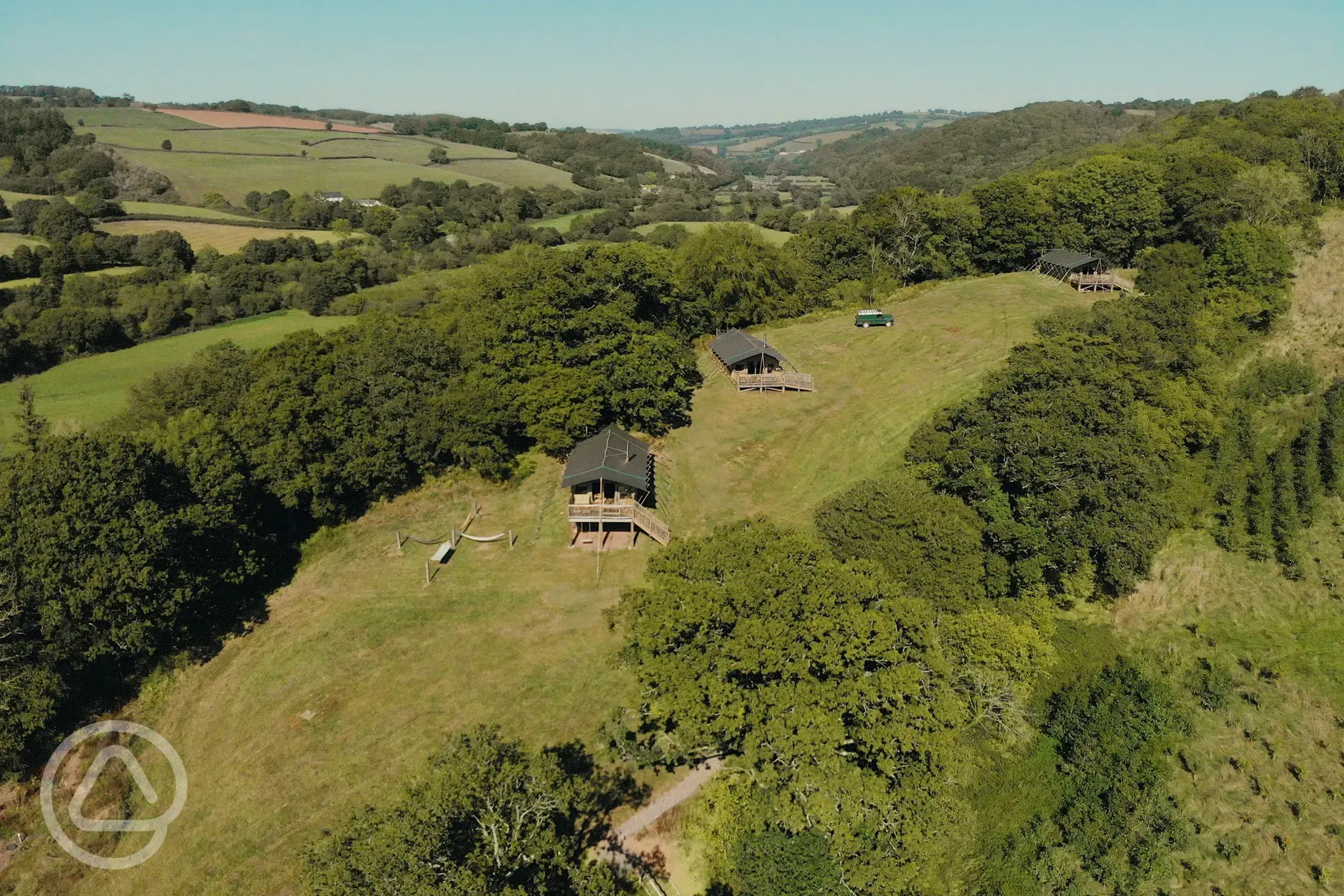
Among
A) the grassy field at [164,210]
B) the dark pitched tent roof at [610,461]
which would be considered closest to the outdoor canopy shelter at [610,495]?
the dark pitched tent roof at [610,461]

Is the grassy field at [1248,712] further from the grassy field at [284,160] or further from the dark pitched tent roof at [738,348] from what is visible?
the grassy field at [284,160]

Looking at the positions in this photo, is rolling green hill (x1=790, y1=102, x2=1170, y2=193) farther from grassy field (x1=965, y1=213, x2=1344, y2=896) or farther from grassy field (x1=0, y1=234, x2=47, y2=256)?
grassy field (x1=0, y1=234, x2=47, y2=256)

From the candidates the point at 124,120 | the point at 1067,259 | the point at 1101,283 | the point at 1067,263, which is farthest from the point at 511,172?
the point at 1101,283

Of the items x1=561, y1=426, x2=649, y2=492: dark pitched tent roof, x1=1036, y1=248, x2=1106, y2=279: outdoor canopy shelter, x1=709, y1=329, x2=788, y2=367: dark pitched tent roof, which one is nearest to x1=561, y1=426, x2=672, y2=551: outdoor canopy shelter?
x1=561, y1=426, x2=649, y2=492: dark pitched tent roof

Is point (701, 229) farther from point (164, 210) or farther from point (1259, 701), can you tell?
point (1259, 701)

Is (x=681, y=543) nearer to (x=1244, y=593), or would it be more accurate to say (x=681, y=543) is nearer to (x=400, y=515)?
(x=400, y=515)
